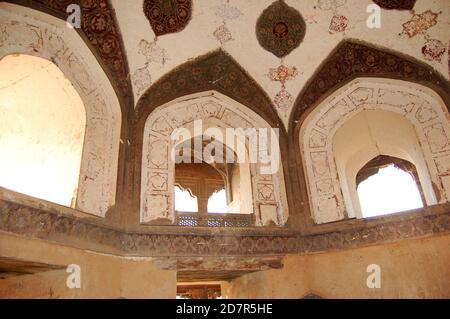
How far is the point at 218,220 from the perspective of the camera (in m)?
5.96

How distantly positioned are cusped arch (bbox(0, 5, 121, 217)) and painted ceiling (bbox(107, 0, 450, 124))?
0.63m

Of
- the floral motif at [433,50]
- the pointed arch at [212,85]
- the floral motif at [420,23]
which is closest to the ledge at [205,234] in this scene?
the pointed arch at [212,85]

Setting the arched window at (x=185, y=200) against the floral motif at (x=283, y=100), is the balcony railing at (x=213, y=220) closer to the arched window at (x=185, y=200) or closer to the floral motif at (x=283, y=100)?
the floral motif at (x=283, y=100)

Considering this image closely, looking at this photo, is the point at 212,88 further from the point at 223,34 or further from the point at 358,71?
the point at 358,71

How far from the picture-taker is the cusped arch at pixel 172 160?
5.67 metres

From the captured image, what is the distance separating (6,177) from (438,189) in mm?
6368

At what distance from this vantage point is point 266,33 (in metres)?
6.68

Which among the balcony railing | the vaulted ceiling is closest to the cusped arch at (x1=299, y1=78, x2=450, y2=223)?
the vaulted ceiling

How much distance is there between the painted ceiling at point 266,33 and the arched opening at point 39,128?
3.94 feet

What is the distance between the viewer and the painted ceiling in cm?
611

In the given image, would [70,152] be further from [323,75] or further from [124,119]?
[323,75]

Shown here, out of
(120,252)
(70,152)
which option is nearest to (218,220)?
(120,252)

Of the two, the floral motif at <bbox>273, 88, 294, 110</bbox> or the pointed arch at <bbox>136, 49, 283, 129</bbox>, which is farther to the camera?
the floral motif at <bbox>273, 88, 294, 110</bbox>

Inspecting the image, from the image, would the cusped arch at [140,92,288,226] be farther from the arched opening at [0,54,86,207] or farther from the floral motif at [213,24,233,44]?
the arched opening at [0,54,86,207]
